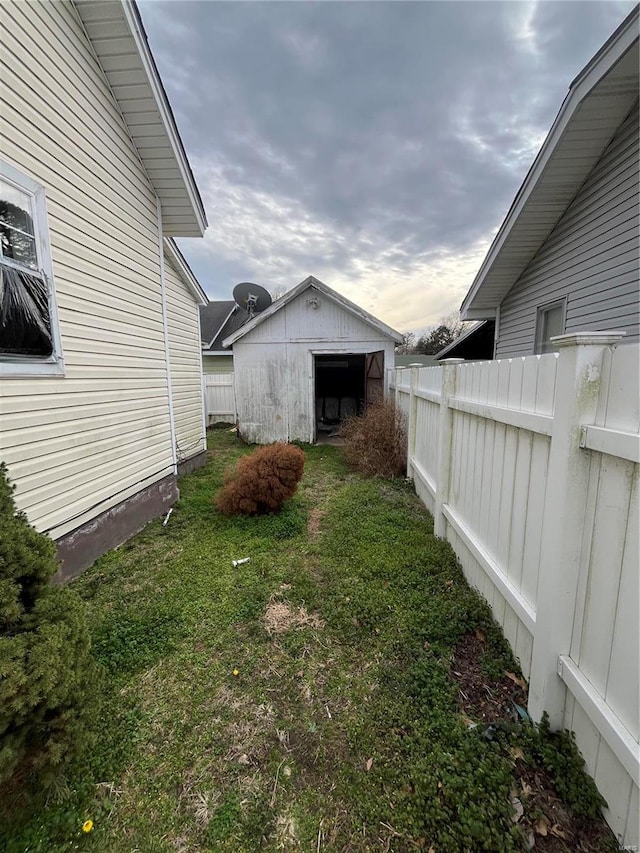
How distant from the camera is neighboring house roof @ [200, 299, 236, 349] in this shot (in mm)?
16938

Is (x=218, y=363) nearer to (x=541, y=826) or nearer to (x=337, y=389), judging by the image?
(x=337, y=389)

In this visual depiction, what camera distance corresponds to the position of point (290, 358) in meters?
→ 9.62

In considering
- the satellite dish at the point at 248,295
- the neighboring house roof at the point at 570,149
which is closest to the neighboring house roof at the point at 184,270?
→ the neighboring house roof at the point at 570,149

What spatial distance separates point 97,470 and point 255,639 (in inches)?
103

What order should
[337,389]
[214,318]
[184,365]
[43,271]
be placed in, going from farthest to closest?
[214,318] → [337,389] → [184,365] → [43,271]

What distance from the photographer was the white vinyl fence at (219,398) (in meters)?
13.4

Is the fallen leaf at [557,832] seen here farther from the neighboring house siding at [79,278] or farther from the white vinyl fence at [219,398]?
the white vinyl fence at [219,398]

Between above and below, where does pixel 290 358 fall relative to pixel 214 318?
below

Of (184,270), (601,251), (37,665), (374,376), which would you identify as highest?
(184,270)

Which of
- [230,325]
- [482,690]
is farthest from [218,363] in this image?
[482,690]

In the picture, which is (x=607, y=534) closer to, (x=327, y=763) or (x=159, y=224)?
(x=327, y=763)

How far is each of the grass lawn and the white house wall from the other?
6.60 metres

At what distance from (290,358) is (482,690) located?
857cm

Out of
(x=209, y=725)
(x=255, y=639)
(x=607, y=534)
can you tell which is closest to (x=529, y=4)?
(x=607, y=534)
